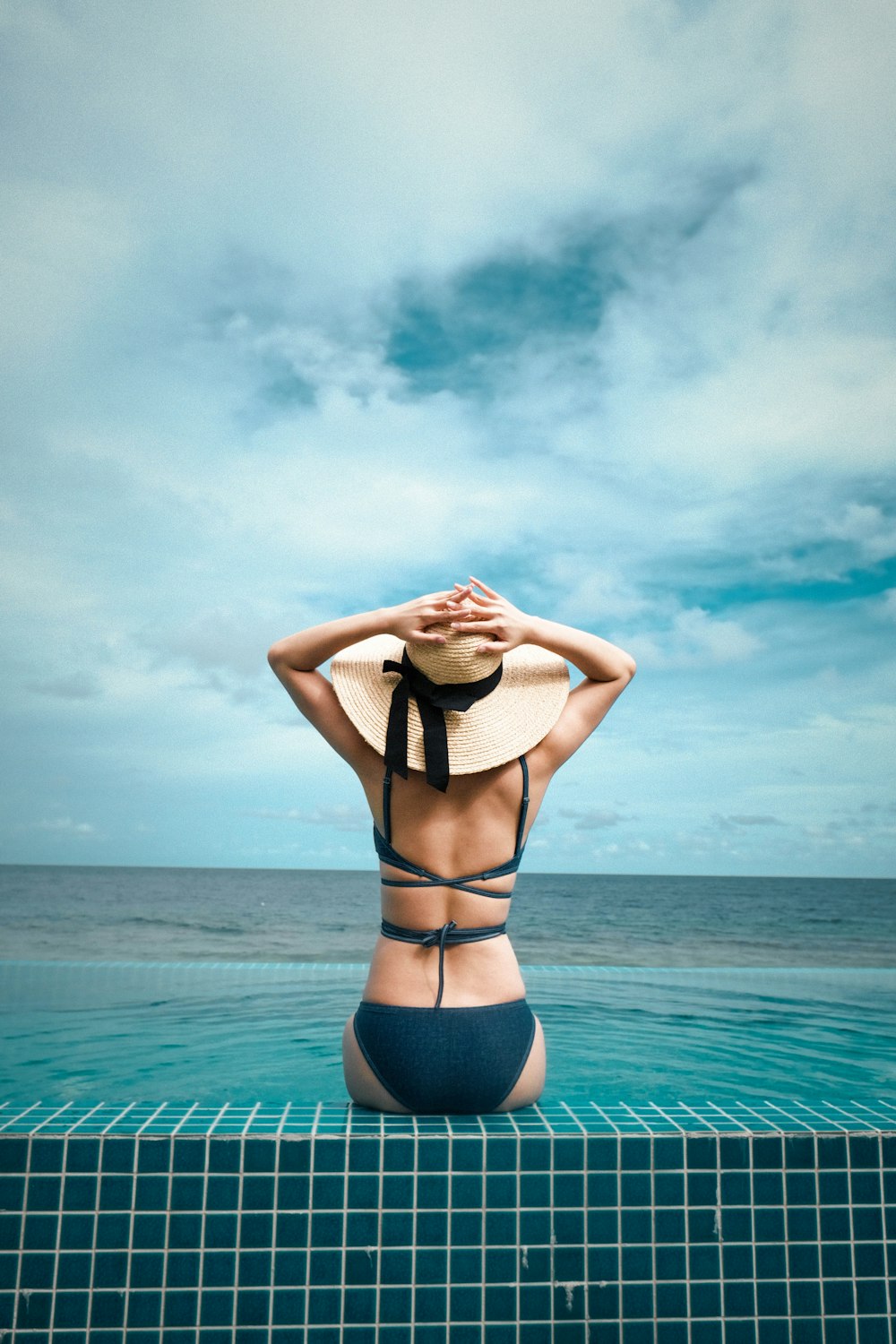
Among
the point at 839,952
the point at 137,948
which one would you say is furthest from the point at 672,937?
the point at 137,948

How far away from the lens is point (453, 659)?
94.6 inches

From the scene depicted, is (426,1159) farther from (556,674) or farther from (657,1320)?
(556,674)

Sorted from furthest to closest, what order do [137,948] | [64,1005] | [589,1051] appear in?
[137,948] → [64,1005] → [589,1051]

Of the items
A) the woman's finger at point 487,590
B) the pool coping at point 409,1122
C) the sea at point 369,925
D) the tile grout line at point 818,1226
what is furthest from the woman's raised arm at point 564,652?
the sea at point 369,925

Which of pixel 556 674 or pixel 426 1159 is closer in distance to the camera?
pixel 426 1159

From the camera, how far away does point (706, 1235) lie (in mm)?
2234

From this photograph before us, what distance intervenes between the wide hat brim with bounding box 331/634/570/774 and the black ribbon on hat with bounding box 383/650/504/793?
1.1 inches

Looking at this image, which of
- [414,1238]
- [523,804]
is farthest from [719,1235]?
[523,804]

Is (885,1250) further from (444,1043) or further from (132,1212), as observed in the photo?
(132,1212)

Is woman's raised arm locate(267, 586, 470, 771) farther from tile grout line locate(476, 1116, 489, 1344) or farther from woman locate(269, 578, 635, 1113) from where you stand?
tile grout line locate(476, 1116, 489, 1344)

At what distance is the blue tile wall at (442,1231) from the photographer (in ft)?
6.90

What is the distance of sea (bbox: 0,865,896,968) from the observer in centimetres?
2239

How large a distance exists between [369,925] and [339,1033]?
25.6 metres

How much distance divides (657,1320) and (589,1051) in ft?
7.27
